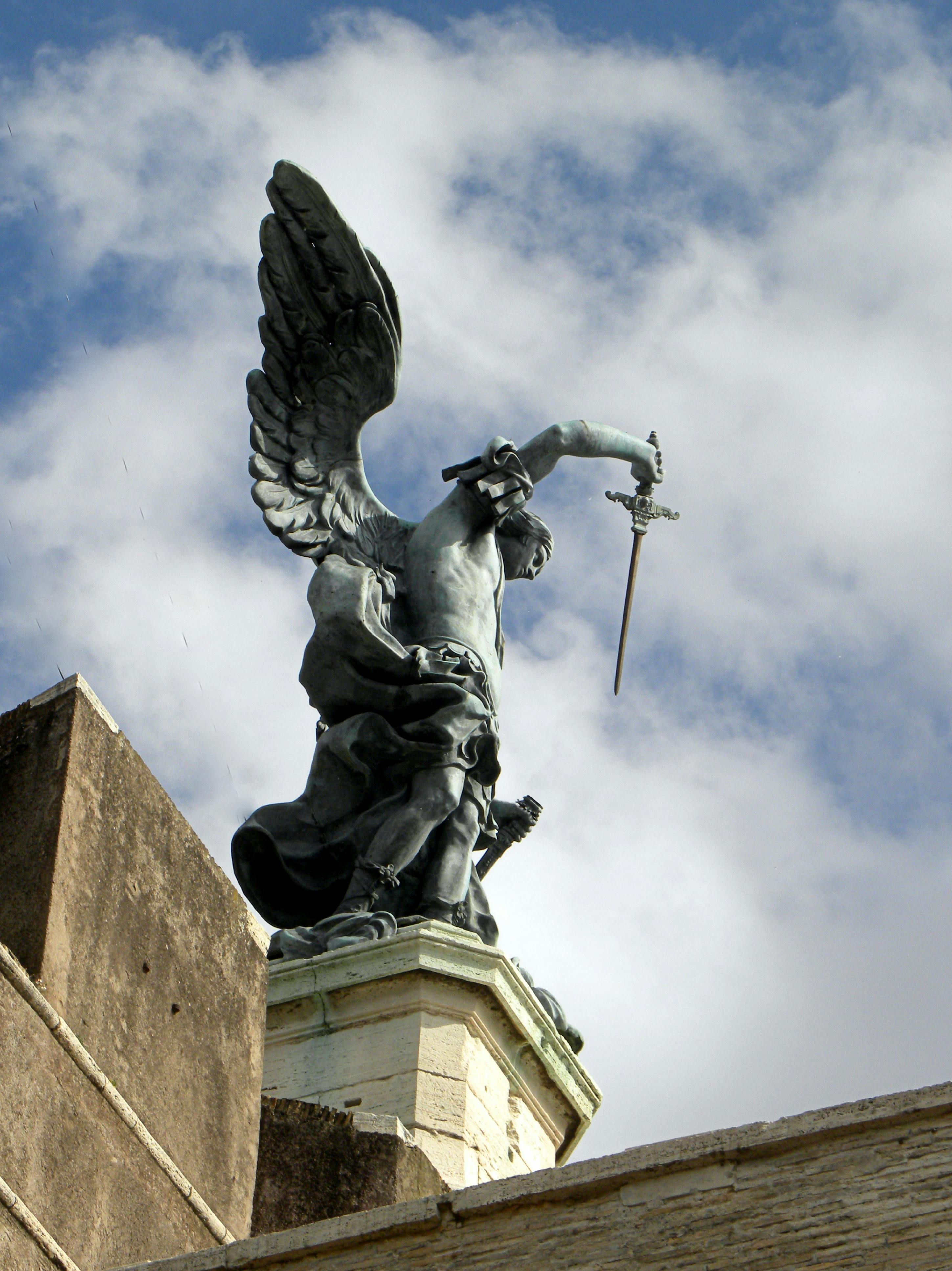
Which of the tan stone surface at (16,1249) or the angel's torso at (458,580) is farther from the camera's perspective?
the angel's torso at (458,580)

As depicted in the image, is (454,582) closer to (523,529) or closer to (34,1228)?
(523,529)

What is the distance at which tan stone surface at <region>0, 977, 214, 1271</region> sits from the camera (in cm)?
443

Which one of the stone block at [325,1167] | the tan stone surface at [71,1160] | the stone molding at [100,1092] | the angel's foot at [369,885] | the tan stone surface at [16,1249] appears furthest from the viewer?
the angel's foot at [369,885]

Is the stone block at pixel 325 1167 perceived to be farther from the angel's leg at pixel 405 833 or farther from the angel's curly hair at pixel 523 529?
the angel's curly hair at pixel 523 529

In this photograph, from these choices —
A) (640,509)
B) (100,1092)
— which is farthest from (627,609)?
(100,1092)

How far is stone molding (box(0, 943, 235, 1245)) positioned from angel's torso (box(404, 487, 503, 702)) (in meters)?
4.12

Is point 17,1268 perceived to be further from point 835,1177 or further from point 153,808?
point 835,1177

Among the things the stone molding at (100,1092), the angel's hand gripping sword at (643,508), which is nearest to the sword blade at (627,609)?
the angel's hand gripping sword at (643,508)

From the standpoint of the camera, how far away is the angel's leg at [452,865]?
8352 millimetres

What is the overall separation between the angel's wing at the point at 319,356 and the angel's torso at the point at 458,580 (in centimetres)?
19

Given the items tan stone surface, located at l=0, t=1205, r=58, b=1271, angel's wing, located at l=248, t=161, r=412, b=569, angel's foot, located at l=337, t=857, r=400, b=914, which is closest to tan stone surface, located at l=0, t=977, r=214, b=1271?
tan stone surface, located at l=0, t=1205, r=58, b=1271

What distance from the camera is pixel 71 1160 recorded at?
455cm

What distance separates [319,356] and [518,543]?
1.15 meters

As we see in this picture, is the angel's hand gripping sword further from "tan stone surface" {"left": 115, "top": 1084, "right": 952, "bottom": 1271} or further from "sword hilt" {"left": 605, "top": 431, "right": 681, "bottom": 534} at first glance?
"tan stone surface" {"left": 115, "top": 1084, "right": 952, "bottom": 1271}
